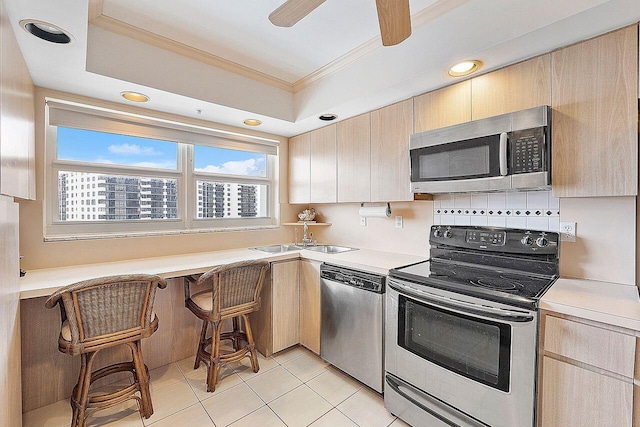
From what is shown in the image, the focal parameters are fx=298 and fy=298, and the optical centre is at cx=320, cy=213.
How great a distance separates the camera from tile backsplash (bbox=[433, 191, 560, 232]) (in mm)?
1812

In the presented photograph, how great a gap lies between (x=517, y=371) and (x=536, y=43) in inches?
63.0

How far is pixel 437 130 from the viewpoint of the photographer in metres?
1.99

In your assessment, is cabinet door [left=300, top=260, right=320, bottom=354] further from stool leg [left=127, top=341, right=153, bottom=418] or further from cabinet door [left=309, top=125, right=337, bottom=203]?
stool leg [left=127, top=341, right=153, bottom=418]

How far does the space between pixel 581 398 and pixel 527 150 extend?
117 cm

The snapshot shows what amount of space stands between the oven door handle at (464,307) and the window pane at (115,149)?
2275mm

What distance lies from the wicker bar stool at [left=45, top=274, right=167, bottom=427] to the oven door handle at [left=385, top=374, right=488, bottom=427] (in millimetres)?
1537

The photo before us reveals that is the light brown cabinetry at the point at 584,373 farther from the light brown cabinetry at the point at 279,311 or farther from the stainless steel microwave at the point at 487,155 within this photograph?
the light brown cabinetry at the point at 279,311

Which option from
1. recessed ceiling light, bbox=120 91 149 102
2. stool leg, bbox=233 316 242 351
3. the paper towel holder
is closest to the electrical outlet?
the paper towel holder

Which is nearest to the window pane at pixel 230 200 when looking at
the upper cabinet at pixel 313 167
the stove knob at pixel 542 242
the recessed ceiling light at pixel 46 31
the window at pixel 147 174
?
the window at pixel 147 174

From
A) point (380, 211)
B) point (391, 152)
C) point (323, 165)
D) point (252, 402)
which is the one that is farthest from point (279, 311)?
point (391, 152)

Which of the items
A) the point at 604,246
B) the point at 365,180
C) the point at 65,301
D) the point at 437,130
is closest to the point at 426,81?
the point at 437,130

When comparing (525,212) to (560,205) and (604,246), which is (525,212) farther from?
(604,246)

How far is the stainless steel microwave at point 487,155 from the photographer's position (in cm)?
158

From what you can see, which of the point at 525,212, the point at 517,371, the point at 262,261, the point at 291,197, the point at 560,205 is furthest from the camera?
the point at 291,197
